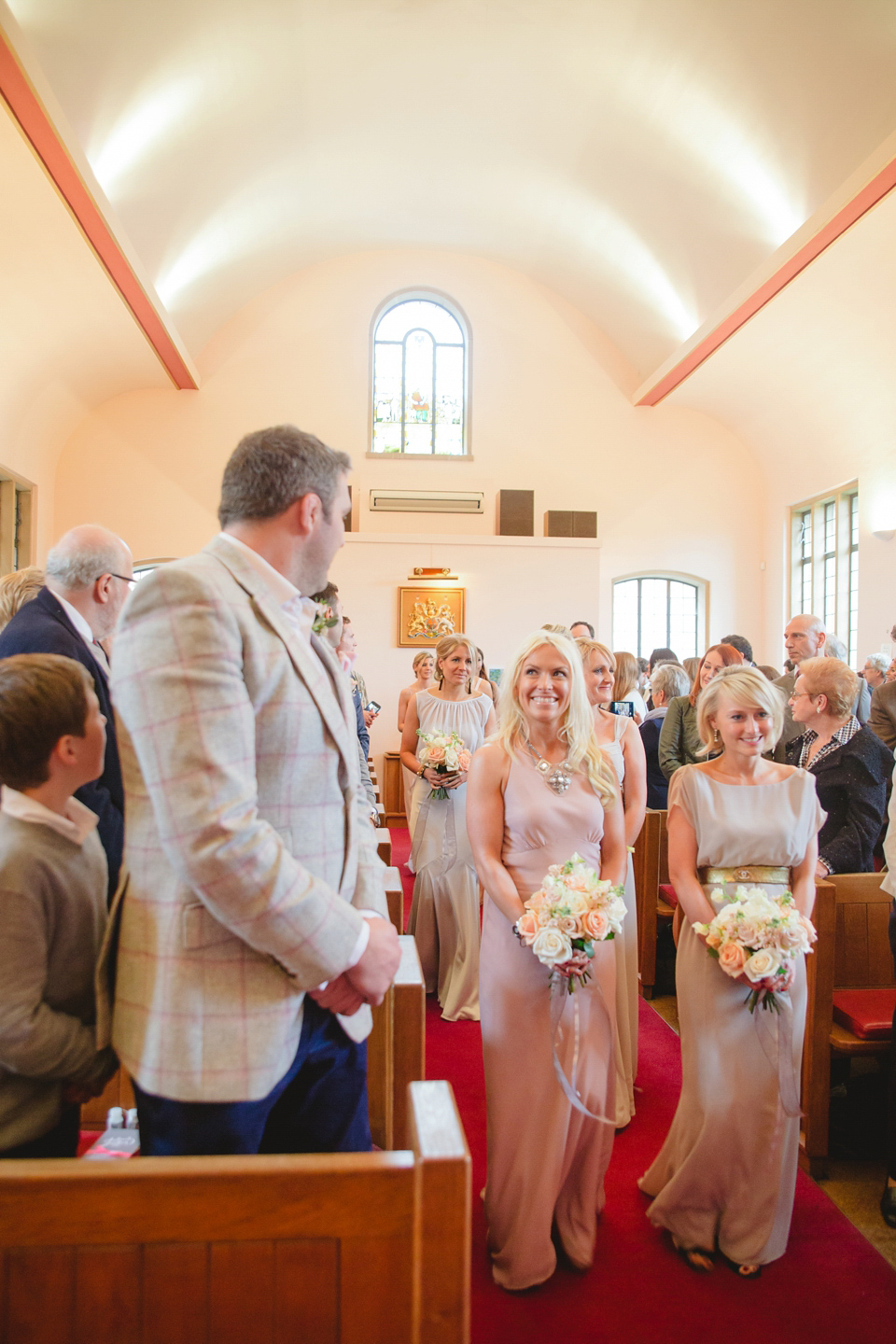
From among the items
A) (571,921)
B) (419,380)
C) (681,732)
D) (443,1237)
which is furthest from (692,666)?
(419,380)

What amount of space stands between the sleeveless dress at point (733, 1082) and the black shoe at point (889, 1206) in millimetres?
484

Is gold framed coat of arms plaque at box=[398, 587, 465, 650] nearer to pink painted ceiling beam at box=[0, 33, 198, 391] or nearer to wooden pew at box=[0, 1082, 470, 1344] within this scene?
pink painted ceiling beam at box=[0, 33, 198, 391]

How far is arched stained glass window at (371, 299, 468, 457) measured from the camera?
46.2ft

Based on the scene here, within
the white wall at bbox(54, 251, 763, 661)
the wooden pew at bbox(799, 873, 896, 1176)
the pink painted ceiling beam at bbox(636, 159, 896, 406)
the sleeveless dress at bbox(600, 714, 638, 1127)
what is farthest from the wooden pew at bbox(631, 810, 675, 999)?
the white wall at bbox(54, 251, 763, 661)

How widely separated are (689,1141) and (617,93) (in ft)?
32.3

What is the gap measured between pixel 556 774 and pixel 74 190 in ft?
23.5

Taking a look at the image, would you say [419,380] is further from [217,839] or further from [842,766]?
[217,839]

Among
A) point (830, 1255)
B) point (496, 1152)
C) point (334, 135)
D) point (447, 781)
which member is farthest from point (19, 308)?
point (830, 1255)

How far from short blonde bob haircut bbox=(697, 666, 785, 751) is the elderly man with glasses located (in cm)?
186

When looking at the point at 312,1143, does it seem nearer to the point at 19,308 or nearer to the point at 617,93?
the point at 19,308

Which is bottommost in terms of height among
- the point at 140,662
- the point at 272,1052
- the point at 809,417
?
the point at 272,1052

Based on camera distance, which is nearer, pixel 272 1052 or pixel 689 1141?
pixel 272 1052

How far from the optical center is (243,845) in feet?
4.34

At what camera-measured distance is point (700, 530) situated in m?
14.2
